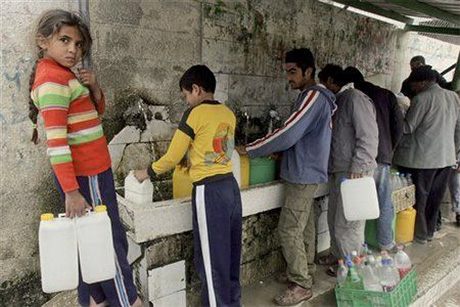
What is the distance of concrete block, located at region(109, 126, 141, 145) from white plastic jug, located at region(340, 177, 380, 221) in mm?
2037

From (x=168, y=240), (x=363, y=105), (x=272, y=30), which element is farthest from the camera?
(x=272, y=30)

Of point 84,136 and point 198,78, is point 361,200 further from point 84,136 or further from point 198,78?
point 84,136

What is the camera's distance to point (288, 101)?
4.86 metres

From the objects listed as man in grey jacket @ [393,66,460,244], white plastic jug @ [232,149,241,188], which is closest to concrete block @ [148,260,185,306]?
white plastic jug @ [232,149,241,188]

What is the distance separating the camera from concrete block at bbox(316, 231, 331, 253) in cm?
421

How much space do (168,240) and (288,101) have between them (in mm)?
2756

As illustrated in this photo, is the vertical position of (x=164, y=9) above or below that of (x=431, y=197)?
above

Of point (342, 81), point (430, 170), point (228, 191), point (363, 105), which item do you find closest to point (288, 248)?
point (228, 191)

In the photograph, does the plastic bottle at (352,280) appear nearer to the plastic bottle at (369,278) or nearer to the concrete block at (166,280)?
the plastic bottle at (369,278)

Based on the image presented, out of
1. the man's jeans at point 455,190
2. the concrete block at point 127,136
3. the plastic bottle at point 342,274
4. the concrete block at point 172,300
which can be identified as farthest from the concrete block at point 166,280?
the man's jeans at point 455,190

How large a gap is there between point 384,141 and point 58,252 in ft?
11.1

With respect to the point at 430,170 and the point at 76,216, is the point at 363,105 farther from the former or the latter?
the point at 76,216

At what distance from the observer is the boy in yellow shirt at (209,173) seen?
2.51 meters

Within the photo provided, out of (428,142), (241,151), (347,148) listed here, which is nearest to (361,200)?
(347,148)
